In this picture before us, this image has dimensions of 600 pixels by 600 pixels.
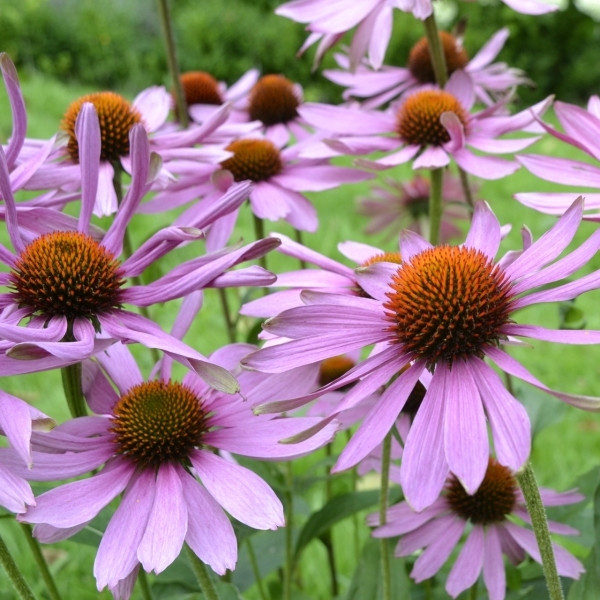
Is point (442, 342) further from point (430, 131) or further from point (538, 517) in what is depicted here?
point (430, 131)

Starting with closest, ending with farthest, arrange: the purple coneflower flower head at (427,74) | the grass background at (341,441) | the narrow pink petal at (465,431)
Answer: the narrow pink petal at (465,431)
the purple coneflower flower head at (427,74)
the grass background at (341,441)

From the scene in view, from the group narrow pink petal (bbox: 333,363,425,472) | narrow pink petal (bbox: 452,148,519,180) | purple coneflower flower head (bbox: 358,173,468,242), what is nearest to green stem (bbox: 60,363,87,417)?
narrow pink petal (bbox: 333,363,425,472)

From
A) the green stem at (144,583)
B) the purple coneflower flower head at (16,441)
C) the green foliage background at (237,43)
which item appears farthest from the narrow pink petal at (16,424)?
the green foliage background at (237,43)

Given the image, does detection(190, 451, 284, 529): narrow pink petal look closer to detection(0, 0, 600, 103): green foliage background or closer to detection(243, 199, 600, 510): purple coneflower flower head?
detection(243, 199, 600, 510): purple coneflower flower head

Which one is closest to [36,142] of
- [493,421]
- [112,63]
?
[493,421]

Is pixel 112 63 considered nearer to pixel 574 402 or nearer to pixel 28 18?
pixel 28 18

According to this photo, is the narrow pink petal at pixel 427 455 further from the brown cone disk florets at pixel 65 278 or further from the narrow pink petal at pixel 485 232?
the brown cone disk florets at pixel 65 278
